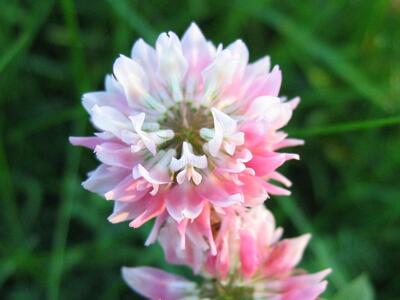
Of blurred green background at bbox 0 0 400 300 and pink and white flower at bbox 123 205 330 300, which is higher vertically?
blurred green background at bbox 0 0 400 300

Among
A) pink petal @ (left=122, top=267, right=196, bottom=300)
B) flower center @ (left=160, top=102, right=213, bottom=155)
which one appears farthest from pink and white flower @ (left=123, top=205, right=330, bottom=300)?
flower center @ (left=160, top=102, right=213, bottom=155)

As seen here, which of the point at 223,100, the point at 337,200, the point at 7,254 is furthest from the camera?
the point at 337,200

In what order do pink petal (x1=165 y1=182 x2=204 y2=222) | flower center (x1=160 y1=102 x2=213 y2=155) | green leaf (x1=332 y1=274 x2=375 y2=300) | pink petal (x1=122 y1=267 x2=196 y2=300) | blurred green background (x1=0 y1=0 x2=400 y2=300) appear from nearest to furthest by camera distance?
pink petal (x1=165 y1=182 x2=204 y2=222)
flower center (x1=160 y1=102 x2=213 y2=155)
pink petal (x1=122 y1=267 x2=196 y2=300)
green leaf (x1=332 y1=274 x2=375 y2=300)
blurred green background (x1=0 y1=0 x2=400 y2=300)

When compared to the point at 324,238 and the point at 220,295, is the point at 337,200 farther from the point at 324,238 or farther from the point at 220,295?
the point at 220,295

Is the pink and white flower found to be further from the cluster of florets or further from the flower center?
the flower center

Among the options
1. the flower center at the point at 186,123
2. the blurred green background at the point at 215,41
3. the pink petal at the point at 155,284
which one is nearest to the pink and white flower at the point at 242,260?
the pink petal at the point at 155,284

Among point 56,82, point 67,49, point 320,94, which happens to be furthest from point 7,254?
point 320,94

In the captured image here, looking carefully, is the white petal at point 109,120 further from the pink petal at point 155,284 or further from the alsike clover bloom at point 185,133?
the pink petal at point 155,284
